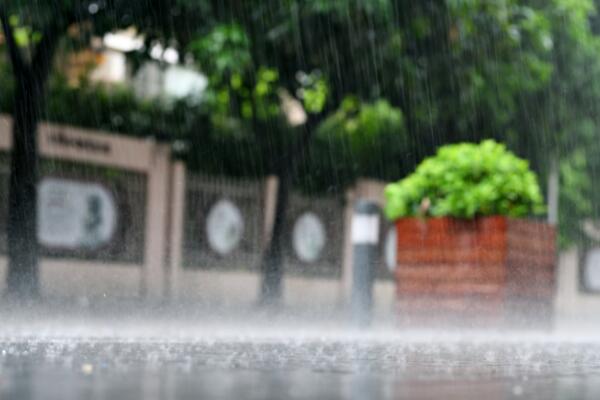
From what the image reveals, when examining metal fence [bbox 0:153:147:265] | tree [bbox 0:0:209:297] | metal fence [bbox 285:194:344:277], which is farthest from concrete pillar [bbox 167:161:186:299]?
tree [bbox 0:0:209:297]

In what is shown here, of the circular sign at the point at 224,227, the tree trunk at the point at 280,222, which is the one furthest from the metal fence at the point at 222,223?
the tree trunk at the point at 280,222

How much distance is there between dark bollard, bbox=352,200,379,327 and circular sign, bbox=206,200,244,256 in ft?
44.3

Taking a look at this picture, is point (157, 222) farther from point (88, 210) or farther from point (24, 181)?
point (24, 181)

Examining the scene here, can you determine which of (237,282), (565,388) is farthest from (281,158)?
(565,388)

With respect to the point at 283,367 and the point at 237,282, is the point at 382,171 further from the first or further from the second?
the point at 283,367

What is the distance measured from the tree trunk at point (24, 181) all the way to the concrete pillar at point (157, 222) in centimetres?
629

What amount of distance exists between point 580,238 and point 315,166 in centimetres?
1045

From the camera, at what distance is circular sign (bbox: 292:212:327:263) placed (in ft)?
87.8

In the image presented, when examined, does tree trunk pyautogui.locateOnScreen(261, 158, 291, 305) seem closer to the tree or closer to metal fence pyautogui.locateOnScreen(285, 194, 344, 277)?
metal fence pyautogui.locateOnScreen(285, 194, 344, 277)

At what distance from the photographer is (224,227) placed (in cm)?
2489

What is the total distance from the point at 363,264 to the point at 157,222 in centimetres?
1287

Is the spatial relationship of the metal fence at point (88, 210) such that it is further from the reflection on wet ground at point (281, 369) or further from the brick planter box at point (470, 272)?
the reflection on wet ground at point (281, 369)

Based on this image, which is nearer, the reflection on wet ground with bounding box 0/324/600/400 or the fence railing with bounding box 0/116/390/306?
the reflection on wet ground with bounding box 0/324/600/400

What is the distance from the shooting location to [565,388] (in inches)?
191
